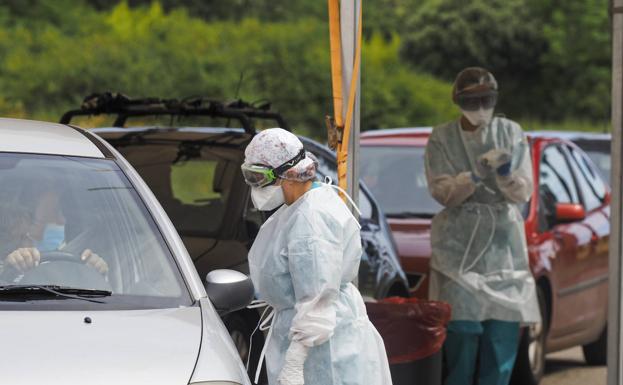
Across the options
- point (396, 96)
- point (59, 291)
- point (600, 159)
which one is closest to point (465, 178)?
point (59, 291)

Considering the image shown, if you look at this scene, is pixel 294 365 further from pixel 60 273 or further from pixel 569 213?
pixel 569 213

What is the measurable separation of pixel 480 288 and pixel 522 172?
2.36 ft

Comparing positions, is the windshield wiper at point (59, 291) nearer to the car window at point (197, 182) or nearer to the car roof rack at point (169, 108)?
the car window at point (197, 182)

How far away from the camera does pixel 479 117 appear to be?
8242 millimetres

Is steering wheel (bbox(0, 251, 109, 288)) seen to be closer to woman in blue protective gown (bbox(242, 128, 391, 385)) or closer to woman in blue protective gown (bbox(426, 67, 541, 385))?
woman in blue protective gown (bbox(242, 128, 391, 385))

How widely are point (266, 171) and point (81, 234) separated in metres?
0.84

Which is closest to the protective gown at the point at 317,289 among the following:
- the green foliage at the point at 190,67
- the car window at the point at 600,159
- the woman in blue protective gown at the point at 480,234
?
the woman in blue protective gown at the point at 480,234

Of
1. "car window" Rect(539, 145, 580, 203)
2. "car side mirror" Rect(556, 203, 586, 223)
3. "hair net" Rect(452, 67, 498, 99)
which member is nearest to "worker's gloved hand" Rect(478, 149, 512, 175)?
"hair net" Rect(452, 67, 498, 99)

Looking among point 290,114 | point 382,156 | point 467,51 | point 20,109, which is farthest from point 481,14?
point 382,156

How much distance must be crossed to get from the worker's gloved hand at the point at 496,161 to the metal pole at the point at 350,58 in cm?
216

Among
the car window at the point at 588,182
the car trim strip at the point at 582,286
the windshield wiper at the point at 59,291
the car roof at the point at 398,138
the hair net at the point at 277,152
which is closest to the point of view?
the windshield wiper at the point at 59,291

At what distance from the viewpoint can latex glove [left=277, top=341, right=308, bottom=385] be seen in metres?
4.91

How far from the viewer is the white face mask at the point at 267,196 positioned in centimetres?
515

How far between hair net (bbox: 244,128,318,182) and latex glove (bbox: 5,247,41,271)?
0.88 m
